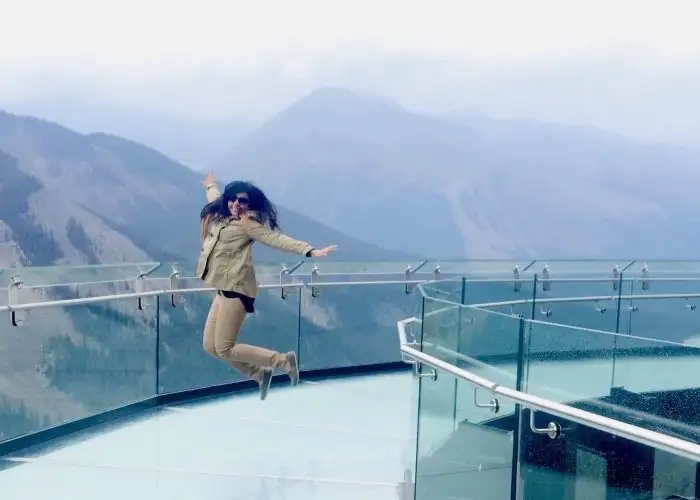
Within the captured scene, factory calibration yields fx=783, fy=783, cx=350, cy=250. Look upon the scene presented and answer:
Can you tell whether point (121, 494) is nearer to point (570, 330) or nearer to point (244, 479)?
point (244, 479)

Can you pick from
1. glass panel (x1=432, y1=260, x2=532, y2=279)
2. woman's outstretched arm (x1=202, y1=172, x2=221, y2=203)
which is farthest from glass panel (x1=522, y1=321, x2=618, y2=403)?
glass panel (x1=432, y1=260, x2=532, y2=279)

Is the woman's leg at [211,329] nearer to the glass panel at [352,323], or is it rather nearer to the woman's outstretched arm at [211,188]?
the woman's outstretched arm at [211,188]

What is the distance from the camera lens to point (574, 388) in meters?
2.23

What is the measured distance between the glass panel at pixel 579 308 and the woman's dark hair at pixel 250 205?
2479 mm

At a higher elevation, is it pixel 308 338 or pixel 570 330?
pixel 570 330

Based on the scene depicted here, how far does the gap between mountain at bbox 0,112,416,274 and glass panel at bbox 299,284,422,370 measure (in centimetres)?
2217

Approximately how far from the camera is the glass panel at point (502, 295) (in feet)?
16.4

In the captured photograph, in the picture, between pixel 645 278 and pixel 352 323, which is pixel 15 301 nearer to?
pixel 352 323

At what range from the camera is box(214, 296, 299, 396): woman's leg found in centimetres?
401

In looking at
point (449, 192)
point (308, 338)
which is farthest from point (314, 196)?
point (308, 338)

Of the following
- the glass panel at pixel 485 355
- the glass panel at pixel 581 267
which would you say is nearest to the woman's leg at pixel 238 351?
the glass panel at pixel 485 355

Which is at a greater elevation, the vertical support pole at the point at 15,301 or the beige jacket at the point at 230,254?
the beige jacket at the point at 230,254

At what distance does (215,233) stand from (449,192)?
40586 mm

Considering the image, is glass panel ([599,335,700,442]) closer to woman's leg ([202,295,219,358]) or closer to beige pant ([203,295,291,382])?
beige pant ([203,295,291,382])
